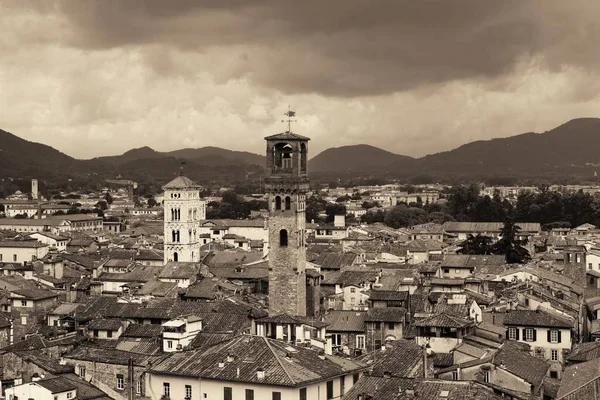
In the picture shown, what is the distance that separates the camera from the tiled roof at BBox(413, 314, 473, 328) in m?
40.6

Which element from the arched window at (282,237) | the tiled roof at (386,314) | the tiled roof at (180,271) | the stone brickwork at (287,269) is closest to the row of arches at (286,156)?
the stone brickwork at (287,269)

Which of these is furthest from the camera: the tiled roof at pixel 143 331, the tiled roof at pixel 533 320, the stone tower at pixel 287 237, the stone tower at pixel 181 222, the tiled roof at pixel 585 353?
the stone tower at pixel 181 222

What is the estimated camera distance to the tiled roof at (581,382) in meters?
30.7

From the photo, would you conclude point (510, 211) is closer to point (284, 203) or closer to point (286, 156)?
point (286, 156)

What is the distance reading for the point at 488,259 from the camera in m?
76.4

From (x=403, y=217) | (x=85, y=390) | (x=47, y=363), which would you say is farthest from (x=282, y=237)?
(x=403, y=217)

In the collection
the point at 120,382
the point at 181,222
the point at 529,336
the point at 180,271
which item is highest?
the point at 181,222

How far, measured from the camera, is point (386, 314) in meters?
47.9

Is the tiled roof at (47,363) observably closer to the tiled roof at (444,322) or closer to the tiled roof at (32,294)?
the tiled roof at (444,322)

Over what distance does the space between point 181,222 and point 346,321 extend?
4727 centimetres

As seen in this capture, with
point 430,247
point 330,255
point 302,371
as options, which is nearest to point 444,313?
point 302,371

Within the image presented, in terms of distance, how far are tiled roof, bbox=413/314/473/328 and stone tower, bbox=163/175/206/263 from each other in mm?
51585

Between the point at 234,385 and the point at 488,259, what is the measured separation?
48119mm

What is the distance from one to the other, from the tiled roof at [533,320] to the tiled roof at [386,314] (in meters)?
5.59
